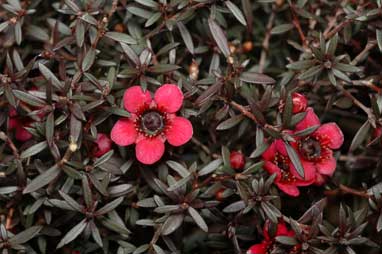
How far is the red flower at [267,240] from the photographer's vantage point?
1.77m

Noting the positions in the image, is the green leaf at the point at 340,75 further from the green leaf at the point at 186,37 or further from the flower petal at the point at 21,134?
the flower petal at the point at 21,134

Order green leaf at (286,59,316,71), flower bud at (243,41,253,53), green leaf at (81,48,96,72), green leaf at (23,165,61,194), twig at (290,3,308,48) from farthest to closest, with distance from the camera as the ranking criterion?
flower bud at (243,41,253,53), twig at (290,3,308,48), green leaf at (286,59,316,71), green leaf at (81,48,96,72), green leaf at (23,165,61,194)

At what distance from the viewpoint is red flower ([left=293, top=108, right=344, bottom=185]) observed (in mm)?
1814

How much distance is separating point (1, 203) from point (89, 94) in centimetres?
44

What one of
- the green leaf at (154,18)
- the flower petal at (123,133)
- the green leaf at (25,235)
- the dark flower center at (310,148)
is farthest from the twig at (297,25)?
the green leaf at (25,235)

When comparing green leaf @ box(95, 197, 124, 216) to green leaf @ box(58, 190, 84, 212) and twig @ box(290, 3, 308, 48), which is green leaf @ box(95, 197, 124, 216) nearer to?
green leaf @ box(58, 190, 84, 212)

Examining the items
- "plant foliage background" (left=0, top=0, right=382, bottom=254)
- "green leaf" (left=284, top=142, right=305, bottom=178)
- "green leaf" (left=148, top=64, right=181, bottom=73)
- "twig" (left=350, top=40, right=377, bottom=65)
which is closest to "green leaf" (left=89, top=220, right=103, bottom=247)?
"plant foliage background" (left=0, top=0, right=382, bottom=254)

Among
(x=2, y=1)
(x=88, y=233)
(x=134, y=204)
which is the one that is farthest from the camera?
(x=2, y=1)

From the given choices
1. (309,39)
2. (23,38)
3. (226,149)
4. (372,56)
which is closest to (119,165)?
(226,149)

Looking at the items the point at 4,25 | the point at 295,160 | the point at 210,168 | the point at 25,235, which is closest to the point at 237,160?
the point at 210,168

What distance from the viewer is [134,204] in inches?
72.7

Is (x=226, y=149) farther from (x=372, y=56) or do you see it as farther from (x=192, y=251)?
(x=372, y=56)

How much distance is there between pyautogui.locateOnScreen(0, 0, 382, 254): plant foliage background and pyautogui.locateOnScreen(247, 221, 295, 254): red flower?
0.02m

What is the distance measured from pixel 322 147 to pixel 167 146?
0.48 metres
